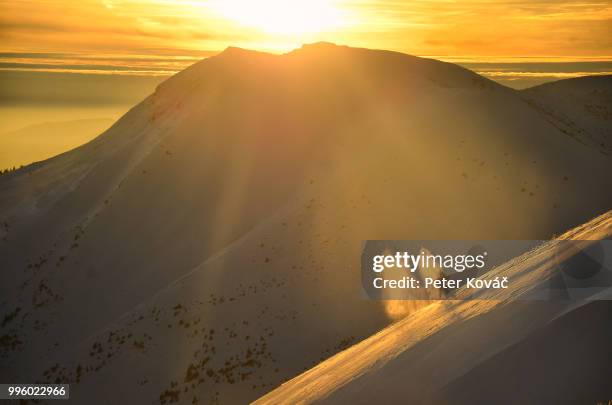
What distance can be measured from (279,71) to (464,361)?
129ft

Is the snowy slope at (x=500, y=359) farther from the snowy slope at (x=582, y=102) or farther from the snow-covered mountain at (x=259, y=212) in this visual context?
the snowy slope at (x=582, y=102)

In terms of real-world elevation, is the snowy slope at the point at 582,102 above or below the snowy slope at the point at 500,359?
above

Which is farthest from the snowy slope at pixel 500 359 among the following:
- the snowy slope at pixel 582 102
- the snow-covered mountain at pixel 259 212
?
the snowy slope at pixel 582 102

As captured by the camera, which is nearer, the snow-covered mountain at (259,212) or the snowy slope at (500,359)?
the snowy slope at (500,359)

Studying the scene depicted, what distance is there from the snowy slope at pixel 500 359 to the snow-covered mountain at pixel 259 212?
1140 centimetres

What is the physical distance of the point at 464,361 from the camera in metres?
9.95

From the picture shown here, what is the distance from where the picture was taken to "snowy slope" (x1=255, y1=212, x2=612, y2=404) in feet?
29.7

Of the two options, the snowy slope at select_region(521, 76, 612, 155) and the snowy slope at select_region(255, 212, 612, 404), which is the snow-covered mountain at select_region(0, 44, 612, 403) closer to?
the snowy slope at select_region(255, 212, 612, 404)

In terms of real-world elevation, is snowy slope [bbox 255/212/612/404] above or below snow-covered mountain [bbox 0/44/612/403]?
below

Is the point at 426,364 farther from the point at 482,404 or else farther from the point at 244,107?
the point at 244,107

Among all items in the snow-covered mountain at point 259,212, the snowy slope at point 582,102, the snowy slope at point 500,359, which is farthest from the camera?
the snowy slope at point 582,102

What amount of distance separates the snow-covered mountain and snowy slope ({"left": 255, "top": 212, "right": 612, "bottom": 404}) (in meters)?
11.4

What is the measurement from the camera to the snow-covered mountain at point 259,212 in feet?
82.7

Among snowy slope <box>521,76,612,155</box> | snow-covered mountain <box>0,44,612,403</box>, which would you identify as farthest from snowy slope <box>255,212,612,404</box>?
snowy slope <box>521,76,612,155</box>
